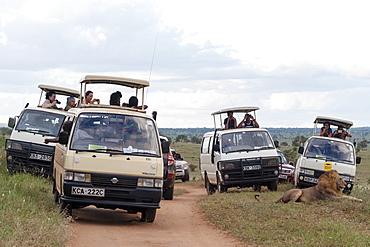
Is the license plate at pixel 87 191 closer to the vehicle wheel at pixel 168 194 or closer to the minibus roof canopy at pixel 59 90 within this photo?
the vehicle wheel at pixel 168 194

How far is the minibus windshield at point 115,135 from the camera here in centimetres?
1123

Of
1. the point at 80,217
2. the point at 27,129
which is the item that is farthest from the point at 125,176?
the point at 27,129

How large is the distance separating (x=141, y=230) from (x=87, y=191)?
3.84 ft

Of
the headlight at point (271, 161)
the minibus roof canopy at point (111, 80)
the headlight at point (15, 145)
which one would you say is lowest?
the headlight at point (271, 161)

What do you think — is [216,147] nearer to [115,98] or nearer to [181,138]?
[115,98]

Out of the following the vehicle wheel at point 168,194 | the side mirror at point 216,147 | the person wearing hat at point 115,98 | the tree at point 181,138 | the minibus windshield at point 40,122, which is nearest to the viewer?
the person wearing hat at point 115,98

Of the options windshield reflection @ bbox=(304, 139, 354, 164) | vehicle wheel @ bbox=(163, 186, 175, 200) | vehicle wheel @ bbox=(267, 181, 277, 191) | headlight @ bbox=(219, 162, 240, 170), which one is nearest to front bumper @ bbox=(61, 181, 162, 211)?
vehicle wheel @ bbox=(163, 186, 175, 200)

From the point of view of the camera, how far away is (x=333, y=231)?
34.1 feet

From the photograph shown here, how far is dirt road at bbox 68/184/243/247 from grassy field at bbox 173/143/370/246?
1.26ft

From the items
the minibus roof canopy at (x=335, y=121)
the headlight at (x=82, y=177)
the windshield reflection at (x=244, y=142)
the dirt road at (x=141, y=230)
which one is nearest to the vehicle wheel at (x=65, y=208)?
the dirt road at (x=141, y=230)

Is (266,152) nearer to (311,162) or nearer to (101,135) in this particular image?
(311,162)

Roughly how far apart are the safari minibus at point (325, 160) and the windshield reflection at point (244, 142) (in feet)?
4.55

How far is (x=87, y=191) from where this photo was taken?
35.3 ft

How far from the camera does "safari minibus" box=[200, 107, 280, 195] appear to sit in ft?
61.1
